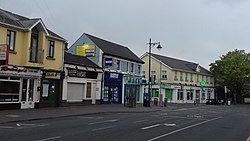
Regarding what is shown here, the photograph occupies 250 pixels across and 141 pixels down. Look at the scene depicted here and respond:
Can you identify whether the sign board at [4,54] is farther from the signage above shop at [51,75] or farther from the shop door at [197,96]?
the shop door at [197,96]

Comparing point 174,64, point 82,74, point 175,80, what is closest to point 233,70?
point 174,64

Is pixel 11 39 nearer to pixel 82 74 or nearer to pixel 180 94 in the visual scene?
pixel 82 74

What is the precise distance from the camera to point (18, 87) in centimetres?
2556

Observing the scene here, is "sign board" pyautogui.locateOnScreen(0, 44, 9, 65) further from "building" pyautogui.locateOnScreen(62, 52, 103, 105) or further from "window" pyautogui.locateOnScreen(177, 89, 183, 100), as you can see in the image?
"window" pyautogui.locateOnScreen(177, 89, 183, 100)

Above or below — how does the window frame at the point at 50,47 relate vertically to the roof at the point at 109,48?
below

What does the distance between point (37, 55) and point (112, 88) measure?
14.5m

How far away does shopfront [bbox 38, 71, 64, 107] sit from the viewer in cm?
2827

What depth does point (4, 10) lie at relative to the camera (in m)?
28.7

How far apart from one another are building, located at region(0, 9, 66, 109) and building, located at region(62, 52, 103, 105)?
1.58 m

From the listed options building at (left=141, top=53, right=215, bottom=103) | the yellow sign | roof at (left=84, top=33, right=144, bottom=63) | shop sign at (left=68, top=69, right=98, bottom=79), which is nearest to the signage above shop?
shop sign at (left=68, top=69, right=98, bottom=79)

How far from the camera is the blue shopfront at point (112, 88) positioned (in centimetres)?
3819

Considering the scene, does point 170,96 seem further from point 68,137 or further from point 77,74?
point 68,137

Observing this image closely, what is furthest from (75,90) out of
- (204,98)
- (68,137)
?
(204,98)

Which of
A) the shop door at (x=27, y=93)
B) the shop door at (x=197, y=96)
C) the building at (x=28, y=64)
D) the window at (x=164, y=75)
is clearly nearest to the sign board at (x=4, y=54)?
the building at (x=28, y=64)
